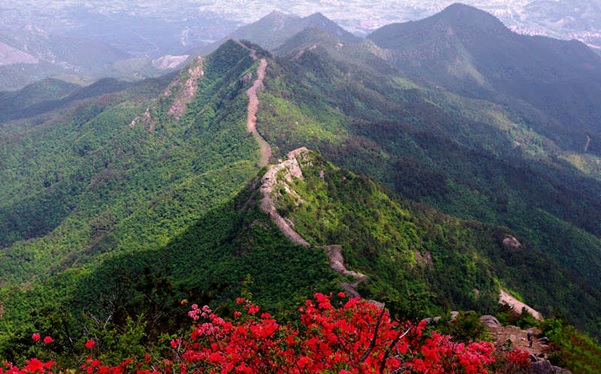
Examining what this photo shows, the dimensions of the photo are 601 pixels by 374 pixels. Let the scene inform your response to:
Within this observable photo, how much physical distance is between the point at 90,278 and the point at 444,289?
249ft

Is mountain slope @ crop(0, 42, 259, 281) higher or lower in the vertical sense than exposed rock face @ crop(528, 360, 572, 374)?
lower

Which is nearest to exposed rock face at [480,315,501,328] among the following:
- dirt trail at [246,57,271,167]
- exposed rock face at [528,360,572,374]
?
exposed rock face at [528,360,572,374]

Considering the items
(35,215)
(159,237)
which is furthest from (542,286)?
(35,215)

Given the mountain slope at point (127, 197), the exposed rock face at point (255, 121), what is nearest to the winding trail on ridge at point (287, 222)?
the mountain slope at point (127, 197)

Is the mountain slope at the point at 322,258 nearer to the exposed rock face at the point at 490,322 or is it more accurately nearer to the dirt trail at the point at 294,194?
the dirt trail at the point at 294,194

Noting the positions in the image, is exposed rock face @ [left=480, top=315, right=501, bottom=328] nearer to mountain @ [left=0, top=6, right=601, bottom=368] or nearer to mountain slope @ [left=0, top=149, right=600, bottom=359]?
mountain @ [left=0, top=6, right=601, bottom=368]

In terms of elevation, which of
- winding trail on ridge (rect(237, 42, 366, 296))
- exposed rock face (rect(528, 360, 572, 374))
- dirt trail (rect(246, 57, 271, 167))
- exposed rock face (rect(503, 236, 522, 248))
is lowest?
exposed rock face (rect(503, 236, 522, 248))

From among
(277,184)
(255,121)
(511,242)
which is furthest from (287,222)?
(255,121)

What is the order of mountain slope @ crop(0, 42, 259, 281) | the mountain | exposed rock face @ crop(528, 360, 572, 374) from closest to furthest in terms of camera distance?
exposed rock face @ crop(528, 360, 572, 374) < the mountain < mountain slope @ crop(0, 42, 259, 281)

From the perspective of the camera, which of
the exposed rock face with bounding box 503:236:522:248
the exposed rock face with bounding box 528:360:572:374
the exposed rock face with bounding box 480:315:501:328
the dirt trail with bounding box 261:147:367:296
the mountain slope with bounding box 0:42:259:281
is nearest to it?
the exposed rock face with bounding box 528:360:572:374

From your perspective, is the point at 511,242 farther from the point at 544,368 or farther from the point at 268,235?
the point at 544,368

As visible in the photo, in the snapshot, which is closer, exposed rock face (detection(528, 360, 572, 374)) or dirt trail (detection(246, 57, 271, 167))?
exposed rock face (detection(528, 360, 572, 374))

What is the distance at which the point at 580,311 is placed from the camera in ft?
311

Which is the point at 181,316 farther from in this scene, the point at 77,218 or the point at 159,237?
the point at 77,218
